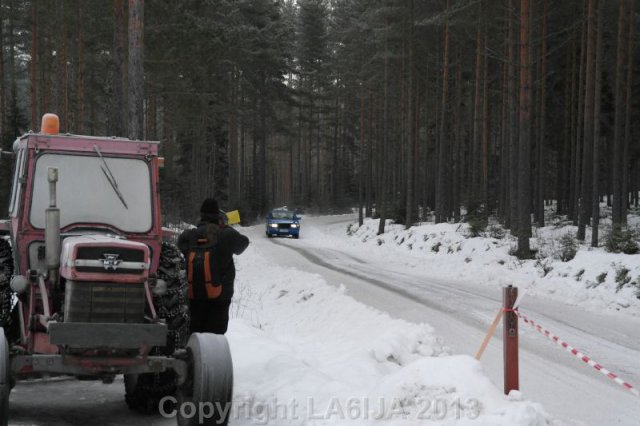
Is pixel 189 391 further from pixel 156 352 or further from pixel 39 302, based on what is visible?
pixel 39 302

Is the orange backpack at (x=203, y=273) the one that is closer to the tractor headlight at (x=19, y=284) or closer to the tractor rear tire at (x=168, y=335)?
the tractor rear tire at (x=168, y=335)

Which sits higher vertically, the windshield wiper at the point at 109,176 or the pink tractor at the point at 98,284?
the windshield wiper at the point at 109,176

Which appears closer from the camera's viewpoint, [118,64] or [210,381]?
[210,381]

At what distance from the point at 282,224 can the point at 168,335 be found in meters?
32.3

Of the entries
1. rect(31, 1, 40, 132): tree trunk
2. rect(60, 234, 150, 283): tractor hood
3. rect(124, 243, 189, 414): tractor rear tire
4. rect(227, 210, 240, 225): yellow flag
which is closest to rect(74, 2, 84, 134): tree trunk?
rect(31, 1, 40, 132): tree trunk

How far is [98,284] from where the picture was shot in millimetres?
5250

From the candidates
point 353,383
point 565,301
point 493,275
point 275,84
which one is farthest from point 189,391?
point 275,84

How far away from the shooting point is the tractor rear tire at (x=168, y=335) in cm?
616

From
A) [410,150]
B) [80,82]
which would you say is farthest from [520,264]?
[80,82]

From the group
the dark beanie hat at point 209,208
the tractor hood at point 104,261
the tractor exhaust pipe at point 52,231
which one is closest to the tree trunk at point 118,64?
the dark beanie hat at point 209,208

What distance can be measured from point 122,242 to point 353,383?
126 inches

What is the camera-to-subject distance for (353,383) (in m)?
7.19

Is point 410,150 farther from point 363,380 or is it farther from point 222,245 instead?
point 222,245

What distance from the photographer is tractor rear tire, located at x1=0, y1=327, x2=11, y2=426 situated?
4.88 m
